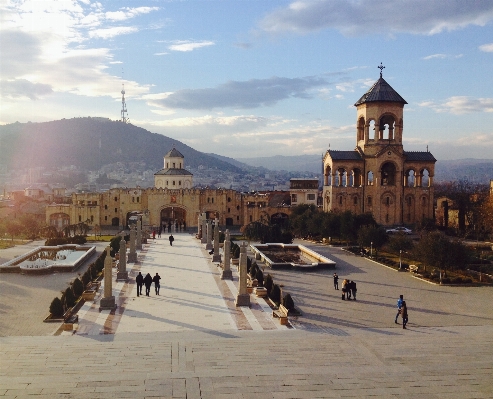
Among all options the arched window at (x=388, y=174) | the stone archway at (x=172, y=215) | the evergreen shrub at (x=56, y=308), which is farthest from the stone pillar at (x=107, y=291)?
the stone archway at (x=172, y=215)

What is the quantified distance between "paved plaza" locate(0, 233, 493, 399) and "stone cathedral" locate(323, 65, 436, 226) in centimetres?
2767

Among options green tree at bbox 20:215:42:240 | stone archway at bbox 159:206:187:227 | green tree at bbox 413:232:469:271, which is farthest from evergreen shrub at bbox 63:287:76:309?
stone archway at bbox 159:206:187:227

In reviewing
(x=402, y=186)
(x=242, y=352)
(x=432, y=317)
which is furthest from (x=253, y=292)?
(x=402, y=186)

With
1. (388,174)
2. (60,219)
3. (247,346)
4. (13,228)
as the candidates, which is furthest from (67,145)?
(247,346)

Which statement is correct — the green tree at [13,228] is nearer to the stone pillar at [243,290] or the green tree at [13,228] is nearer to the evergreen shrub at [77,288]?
the evergreen shrub at [77,288]

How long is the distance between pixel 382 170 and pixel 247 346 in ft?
138

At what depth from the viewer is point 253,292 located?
946 inches

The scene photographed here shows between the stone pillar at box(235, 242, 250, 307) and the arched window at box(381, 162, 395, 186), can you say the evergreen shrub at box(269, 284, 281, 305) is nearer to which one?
the stone pillar at box(235, 242, 250, 307)

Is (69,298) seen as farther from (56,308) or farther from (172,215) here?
(172,215)

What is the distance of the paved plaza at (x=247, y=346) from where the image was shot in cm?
1186

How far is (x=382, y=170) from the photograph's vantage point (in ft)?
177

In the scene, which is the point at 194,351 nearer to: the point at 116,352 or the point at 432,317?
the point at 116,352

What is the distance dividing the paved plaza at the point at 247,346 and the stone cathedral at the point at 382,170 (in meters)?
27.7

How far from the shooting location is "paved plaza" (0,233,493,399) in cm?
1186
